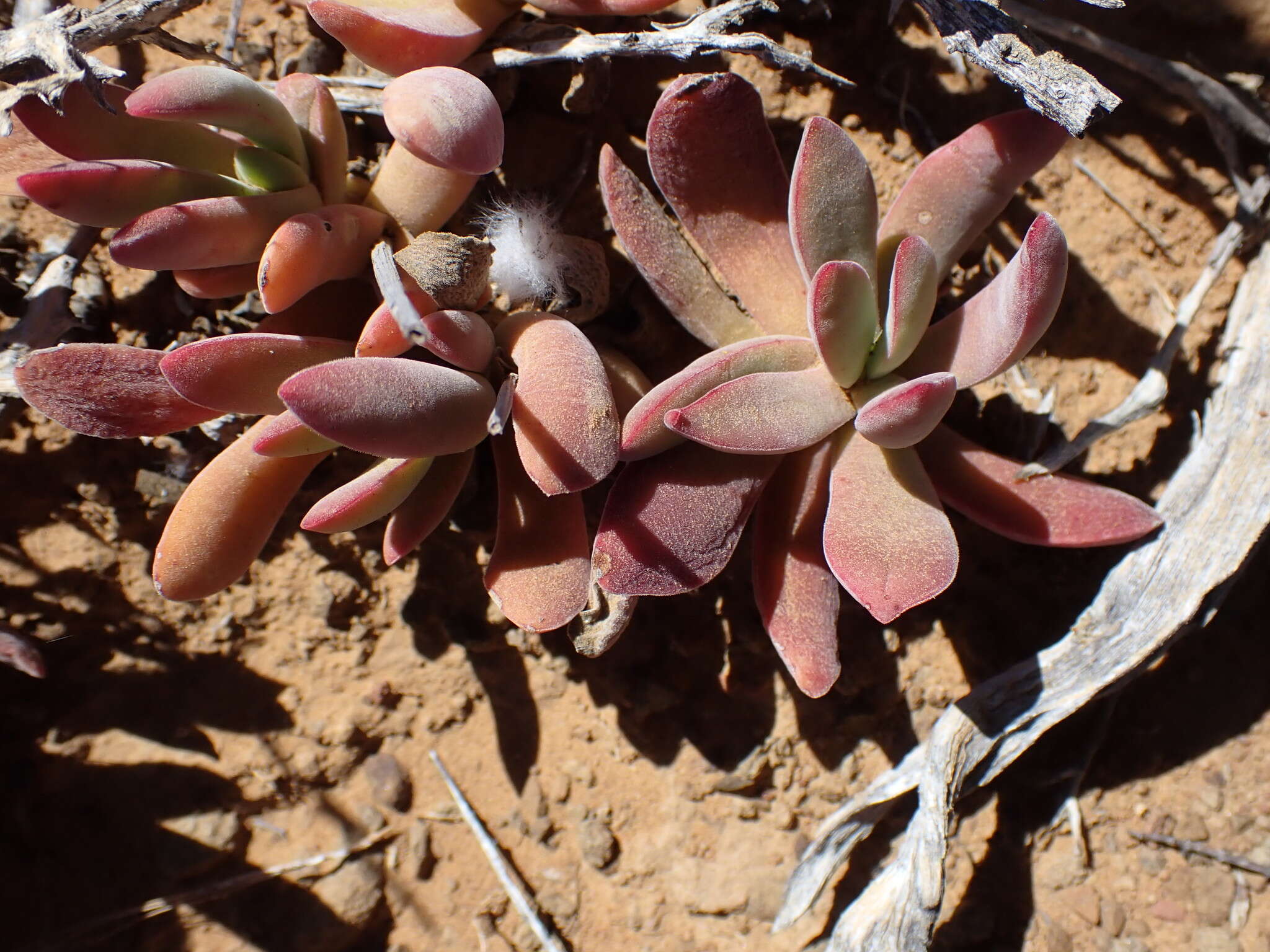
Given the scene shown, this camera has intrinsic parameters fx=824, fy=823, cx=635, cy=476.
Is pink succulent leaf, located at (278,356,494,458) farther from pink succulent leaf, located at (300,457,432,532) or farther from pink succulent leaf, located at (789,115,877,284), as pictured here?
pink succulent leaf, located at (789,115,877,284)

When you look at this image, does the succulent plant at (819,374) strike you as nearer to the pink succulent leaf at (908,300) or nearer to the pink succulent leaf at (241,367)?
the pink succulent leaf at (908,300)

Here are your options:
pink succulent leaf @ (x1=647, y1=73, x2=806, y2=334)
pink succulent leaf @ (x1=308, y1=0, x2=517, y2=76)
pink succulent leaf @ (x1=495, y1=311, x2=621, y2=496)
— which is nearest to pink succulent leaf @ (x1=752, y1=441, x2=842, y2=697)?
pink succulent leaf @ (x1=647, y1=73, x2=806, y2=334)

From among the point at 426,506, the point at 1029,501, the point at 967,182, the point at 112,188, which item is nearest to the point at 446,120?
the point at 112,188

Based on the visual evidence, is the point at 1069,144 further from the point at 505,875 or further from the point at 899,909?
the point at 505,875

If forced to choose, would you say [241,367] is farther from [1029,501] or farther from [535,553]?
[1029,501]

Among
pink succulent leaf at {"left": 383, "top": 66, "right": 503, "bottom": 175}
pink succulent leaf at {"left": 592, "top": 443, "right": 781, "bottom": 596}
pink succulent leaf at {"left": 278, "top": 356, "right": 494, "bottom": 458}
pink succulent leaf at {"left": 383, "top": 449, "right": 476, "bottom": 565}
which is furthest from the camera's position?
pink succulent leaf at {"left": 383, "top": 449, "right": 476, "bottom": 565}

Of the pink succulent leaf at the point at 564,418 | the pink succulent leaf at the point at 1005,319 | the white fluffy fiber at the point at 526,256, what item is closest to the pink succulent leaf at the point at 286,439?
the pink succulent leaf at the point at 564,418
